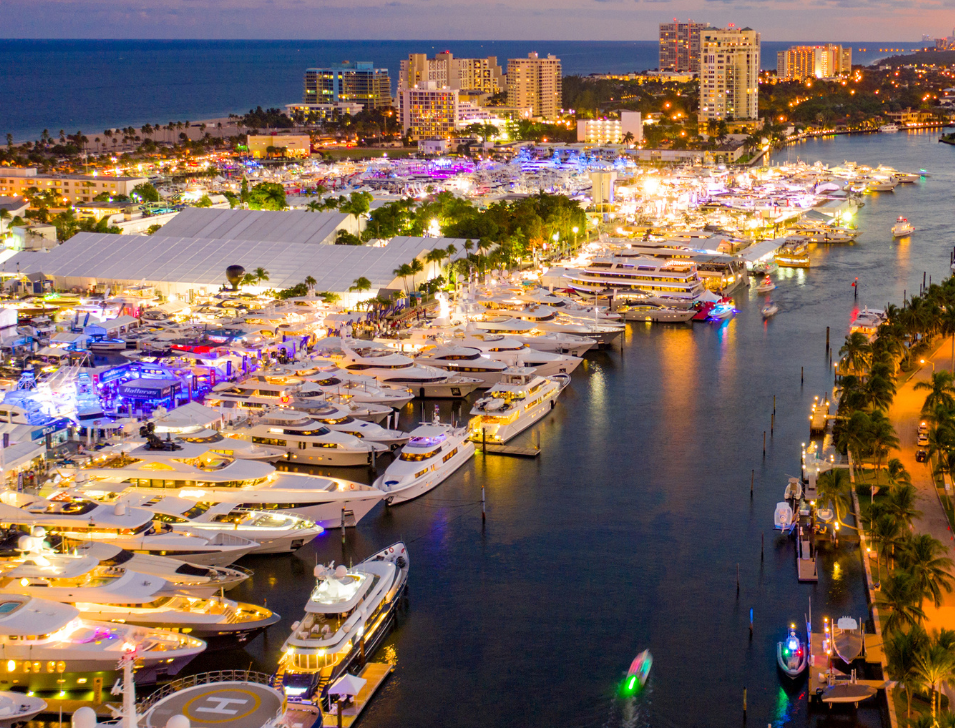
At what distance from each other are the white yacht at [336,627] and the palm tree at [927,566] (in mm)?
6631

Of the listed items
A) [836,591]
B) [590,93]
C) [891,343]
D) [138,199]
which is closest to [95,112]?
[590,93]

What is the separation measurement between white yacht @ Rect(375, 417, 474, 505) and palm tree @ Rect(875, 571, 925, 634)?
8.18m

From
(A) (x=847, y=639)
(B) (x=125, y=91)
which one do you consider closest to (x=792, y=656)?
(A) (x=847, y=639)

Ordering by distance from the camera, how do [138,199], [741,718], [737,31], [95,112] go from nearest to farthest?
[741,718] < [138,199] < [737,31] < [95,112]

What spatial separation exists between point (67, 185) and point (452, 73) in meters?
69.3

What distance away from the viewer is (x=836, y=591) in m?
15.7

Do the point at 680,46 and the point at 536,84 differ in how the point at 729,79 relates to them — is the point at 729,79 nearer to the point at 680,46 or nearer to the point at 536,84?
the point at 536,84

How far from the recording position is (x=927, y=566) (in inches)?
559

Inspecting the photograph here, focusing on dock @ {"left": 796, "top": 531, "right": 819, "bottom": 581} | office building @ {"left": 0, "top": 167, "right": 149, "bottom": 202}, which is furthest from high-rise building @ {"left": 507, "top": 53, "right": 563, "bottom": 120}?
dock @ {"left": 796, "top": 531, "right": 819, "bottom": 581}

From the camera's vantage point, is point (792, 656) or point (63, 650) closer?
point (63, 650)

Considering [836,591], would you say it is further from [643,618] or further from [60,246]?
[60,246]

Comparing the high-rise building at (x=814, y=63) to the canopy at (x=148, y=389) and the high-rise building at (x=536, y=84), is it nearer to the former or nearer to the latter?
the high-rise building at (x=536, y=84)

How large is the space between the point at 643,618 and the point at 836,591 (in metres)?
2.83

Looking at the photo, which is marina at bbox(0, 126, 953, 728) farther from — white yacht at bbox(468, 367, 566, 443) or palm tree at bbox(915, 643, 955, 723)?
palm tree at bbox(915, 643, 955, 723)
